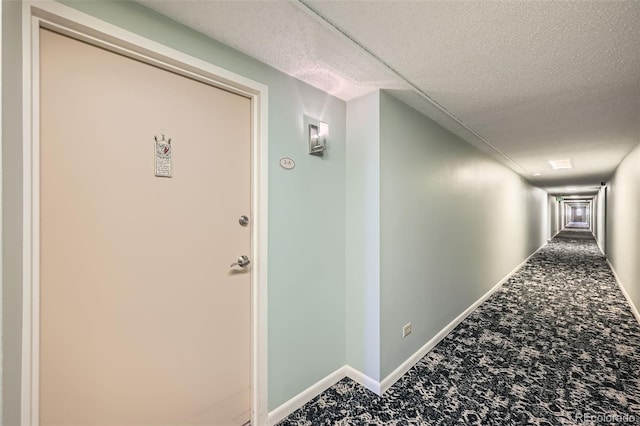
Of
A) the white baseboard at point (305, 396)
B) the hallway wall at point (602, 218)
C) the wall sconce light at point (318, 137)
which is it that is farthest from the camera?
the hallway wall at point (602, 218)

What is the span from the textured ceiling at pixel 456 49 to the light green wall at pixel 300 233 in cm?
12

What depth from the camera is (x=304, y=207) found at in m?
1.86

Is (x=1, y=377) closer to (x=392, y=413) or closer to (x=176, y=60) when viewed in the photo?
(x=176, y=60)

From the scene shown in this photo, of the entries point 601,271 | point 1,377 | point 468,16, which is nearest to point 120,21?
point 1,377

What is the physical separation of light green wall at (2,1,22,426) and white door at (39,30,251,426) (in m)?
0.08

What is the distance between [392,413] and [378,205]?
4.79 feet

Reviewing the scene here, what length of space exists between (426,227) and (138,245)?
2.33 meters

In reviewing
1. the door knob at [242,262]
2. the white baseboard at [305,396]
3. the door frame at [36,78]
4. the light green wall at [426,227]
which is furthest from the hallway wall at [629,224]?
the door frame at [36,78]

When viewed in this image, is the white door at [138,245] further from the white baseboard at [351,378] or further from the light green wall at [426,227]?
the light green wall at [426,227]

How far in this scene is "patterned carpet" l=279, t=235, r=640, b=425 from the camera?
69.0 inches

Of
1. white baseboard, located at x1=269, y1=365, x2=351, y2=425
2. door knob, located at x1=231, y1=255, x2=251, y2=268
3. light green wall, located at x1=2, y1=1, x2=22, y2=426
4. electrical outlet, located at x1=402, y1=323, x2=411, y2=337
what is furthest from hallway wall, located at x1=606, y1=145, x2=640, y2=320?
light green wall, located at x1=2, y1=1, x2=22, y2=426

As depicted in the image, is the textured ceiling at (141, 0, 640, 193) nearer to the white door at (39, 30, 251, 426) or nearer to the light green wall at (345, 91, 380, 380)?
the light green wall at (345, 91, 380, 380)

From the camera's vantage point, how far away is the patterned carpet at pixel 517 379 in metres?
1.75

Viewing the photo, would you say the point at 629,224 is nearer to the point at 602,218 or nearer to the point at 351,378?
the point at 351,378
